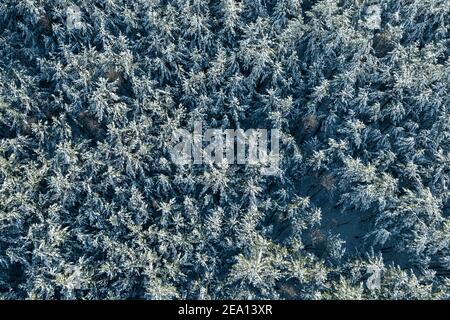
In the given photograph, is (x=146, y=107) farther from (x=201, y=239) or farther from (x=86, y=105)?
(x=201, y=239)

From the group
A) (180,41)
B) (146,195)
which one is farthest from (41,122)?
(180,41)

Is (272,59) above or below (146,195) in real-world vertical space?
above

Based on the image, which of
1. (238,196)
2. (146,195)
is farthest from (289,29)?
(146,195)
